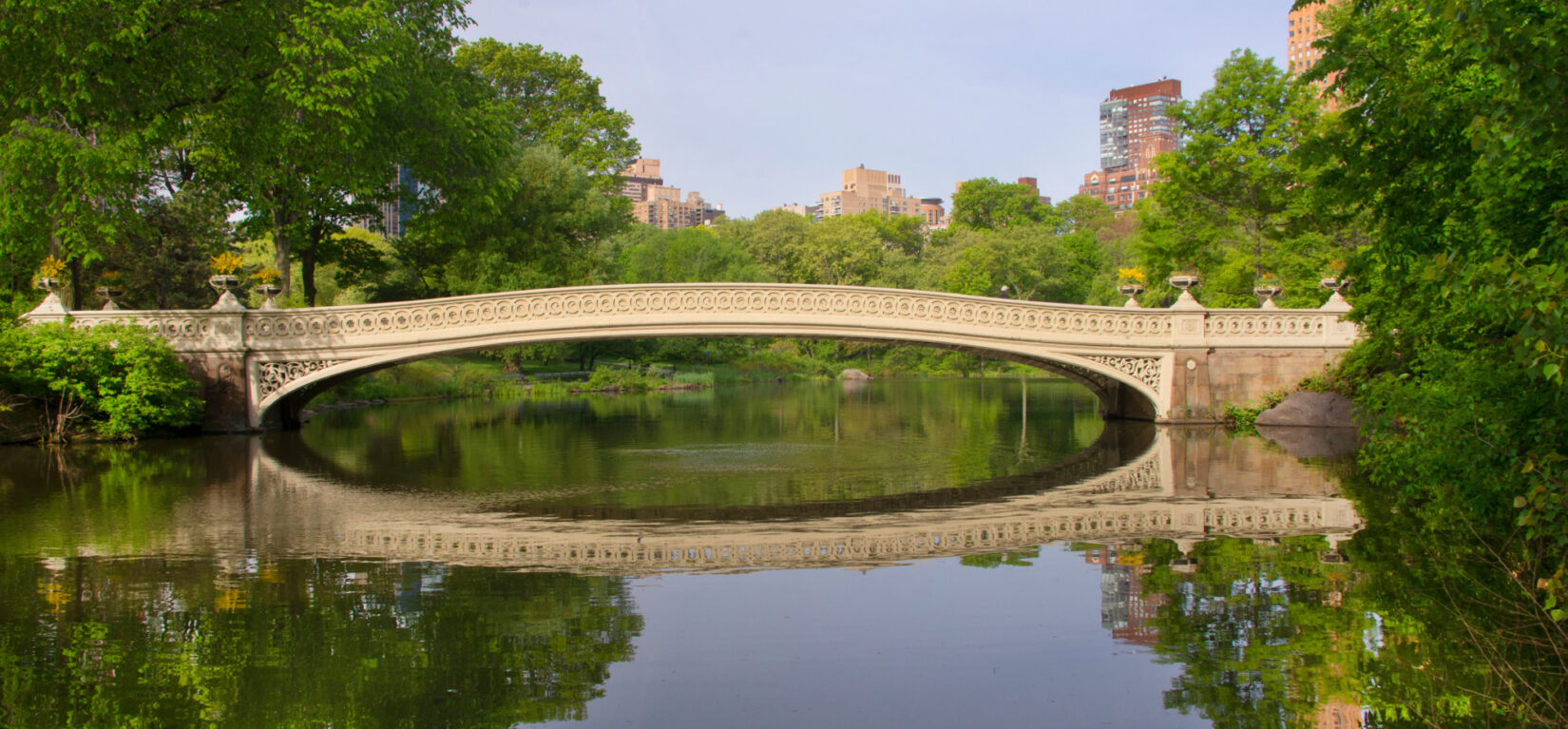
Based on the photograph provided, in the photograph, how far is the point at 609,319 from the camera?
57.2ft

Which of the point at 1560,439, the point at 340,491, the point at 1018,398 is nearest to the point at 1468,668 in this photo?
the point at 1560,439

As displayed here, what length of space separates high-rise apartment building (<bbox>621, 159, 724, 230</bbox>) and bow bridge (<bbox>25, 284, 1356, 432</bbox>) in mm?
135327

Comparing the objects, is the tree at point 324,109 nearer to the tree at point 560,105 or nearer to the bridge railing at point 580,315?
the bridge railing at point 580,315

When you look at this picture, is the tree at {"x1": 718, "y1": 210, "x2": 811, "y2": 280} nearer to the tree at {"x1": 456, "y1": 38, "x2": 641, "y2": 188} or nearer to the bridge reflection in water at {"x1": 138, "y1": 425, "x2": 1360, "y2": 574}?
the tree at {"x1": 456, "y1": 38, "x2": 641, "y2": 188}

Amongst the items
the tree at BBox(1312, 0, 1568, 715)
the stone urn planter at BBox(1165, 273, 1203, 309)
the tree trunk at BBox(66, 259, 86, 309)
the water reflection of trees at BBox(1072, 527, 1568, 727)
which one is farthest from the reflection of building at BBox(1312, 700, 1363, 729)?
the tree trunk at BBox(66, 259, 86, 309)

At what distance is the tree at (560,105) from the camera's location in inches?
1604

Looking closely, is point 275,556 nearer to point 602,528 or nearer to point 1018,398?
point 602,528

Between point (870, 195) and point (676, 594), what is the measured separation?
15698cm

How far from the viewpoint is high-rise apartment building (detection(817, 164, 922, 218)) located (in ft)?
522

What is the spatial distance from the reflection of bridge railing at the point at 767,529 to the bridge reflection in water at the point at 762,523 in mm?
16

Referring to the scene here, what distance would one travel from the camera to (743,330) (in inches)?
687

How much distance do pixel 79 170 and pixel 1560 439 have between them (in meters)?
17.7

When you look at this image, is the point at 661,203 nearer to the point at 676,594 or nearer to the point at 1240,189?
the point at 1240,189

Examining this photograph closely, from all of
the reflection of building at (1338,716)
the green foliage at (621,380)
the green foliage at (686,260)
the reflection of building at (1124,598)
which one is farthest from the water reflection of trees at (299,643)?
the green foliage at (686,260)
